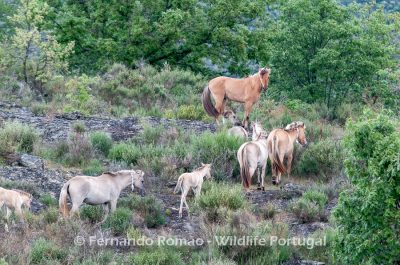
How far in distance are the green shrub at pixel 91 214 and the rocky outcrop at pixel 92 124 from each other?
500 centimetres

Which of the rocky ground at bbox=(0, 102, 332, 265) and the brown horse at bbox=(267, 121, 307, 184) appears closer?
the rocky ground at bbox=(0, 102, 332, 265)

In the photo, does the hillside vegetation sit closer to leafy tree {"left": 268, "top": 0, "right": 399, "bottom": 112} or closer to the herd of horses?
leafy tree {"left": 268, "top": 0, "right": 399, "bottom": 112}

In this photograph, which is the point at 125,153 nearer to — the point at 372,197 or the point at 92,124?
the point at 92,124

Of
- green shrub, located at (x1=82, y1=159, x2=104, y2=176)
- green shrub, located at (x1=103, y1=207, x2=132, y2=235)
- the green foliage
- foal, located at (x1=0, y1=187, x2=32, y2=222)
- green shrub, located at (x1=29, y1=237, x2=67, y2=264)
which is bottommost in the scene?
green shrub, located at (x1=82, y1=159, x2=104, y2=176)

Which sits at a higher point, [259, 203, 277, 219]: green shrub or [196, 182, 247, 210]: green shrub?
[196, 182, 247, 210]: green shrub

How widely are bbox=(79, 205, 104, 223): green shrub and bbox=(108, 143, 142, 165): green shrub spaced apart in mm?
3448

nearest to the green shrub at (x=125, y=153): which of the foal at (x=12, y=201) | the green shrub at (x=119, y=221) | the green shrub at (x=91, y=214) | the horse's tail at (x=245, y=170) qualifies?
the horse's tail at (x=245, y=170)

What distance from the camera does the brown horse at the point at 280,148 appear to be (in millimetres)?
16188

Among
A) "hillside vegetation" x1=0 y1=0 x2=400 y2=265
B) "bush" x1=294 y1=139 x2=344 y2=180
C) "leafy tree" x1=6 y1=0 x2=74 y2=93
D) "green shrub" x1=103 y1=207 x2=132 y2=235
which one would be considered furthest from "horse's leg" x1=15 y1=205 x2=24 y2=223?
"leafy tree" x1=6 y1=0 x2=74 y2=93

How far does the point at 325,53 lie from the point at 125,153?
12.1 metres

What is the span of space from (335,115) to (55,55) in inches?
365

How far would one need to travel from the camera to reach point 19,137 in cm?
1722

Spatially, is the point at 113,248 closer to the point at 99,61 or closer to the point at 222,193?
the point at 222,193

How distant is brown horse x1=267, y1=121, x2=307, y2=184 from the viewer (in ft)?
53.1
